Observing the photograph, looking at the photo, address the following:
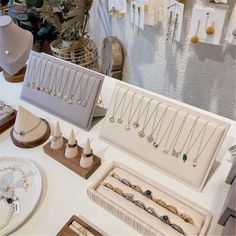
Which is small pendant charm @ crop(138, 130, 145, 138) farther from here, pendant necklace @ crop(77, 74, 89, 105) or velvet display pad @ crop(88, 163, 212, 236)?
pendant necklace @ crop(77, 74, 89, 105)

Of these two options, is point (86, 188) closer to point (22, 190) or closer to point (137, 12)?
point (22, 190)

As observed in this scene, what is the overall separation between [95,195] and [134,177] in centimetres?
9

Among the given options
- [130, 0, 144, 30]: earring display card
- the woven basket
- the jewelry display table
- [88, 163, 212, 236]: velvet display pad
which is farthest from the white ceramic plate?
[130, 0, 144, 30]: earring display card

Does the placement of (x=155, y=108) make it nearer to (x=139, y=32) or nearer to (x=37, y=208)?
(x=37, y=208)

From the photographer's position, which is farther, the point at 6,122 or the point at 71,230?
the point at 6,122

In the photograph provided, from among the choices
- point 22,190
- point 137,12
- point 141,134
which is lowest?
point 22,190

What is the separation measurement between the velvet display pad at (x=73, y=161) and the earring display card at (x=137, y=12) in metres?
0.61

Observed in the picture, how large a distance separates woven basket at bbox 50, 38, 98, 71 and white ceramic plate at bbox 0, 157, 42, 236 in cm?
59

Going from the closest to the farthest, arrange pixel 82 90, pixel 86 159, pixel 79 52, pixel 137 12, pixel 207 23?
1. pixel 86 159
2. pixel 82 90
3. pixel 207 23
4. pixel 137 12
5. pixel 79 52

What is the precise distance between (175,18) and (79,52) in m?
0.44

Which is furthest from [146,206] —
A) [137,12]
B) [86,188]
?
[137,12]

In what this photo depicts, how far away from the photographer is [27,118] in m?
0.65

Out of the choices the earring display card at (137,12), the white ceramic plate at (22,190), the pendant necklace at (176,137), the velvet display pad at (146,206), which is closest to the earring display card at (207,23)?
the earring display card at (137,12)

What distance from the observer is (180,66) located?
107cm
